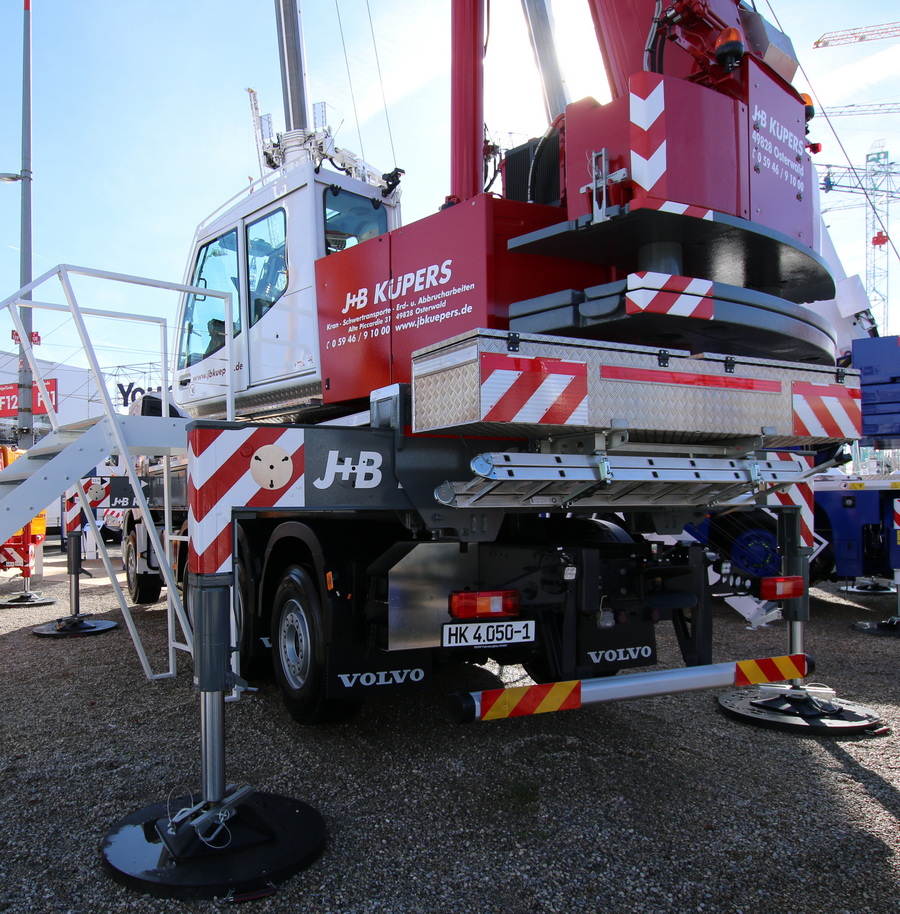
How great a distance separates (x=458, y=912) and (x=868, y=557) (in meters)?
7.43

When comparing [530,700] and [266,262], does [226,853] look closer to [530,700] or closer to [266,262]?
[530,700]

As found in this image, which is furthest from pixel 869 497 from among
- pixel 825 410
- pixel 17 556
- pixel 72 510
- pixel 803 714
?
pixel 17 556

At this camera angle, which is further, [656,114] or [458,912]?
[656,114]

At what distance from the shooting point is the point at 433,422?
3318 mm

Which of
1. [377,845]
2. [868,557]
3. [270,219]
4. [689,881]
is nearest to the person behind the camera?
[689,881]

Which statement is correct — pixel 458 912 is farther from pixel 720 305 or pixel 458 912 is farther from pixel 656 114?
pixel 656 114

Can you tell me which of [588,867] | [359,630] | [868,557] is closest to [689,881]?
[588,867]

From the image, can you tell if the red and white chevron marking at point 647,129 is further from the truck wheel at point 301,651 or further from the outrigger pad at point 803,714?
the outrigger pad at point 803,714

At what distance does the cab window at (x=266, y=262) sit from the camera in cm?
552

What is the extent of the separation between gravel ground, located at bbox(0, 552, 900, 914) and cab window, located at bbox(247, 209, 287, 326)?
110 inches

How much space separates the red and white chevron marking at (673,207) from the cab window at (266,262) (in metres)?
2.79

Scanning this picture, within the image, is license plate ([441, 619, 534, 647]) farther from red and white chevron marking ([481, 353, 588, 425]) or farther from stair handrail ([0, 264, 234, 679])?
stair handrail ([0, 264, 234, 679])

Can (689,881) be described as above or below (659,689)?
below

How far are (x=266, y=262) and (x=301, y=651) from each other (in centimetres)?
282
